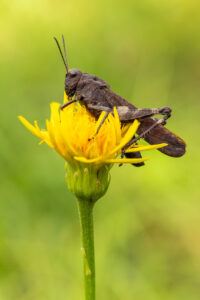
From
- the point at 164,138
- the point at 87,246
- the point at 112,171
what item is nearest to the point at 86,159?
the point at 87,246

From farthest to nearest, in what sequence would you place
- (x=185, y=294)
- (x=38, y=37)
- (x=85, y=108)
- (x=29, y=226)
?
(x=38, y=37)
(x=29, y=226)
(x=185, y=294)
(x=85, y=108)

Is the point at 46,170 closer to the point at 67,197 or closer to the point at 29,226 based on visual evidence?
the point at 67,197

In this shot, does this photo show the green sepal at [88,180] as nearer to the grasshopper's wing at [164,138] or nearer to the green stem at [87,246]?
the green stem at [87,246]

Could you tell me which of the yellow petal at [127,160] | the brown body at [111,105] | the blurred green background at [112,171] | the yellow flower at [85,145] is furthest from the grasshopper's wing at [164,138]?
the blurred green background at [112,171]

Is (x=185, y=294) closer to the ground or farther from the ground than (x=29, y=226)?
closer to the ground

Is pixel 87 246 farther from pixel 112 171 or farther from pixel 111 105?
pixel 112 171

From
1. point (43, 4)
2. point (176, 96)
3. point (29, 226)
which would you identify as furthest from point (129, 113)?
point (43, 4)

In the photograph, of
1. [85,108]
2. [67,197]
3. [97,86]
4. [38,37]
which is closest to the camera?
[85,108]
